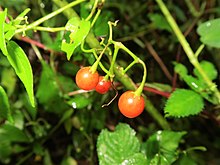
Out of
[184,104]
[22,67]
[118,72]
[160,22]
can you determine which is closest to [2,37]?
[22,67]

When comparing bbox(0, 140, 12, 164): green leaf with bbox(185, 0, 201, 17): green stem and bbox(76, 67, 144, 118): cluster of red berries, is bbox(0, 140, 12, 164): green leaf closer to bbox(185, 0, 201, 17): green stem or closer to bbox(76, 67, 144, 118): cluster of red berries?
bbox(76, 67, 144, 118): cluster of red berries

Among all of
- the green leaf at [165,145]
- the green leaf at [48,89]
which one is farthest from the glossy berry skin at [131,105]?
the green leaf at [48,89]

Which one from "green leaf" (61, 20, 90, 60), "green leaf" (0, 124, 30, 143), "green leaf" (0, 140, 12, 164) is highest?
"green leaf" (61, 20, 90, 60)

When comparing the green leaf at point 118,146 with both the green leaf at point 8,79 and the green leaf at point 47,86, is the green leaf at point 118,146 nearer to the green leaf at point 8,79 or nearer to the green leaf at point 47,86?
the green leaf at point 47,86

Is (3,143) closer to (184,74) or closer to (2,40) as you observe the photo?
(184,74)

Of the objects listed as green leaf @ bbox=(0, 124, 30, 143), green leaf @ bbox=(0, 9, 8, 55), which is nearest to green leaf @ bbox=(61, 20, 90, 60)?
green leaf @ bbox=(0, 9, 8, 55)

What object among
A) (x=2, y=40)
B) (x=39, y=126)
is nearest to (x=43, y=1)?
(x=39, y=126)
